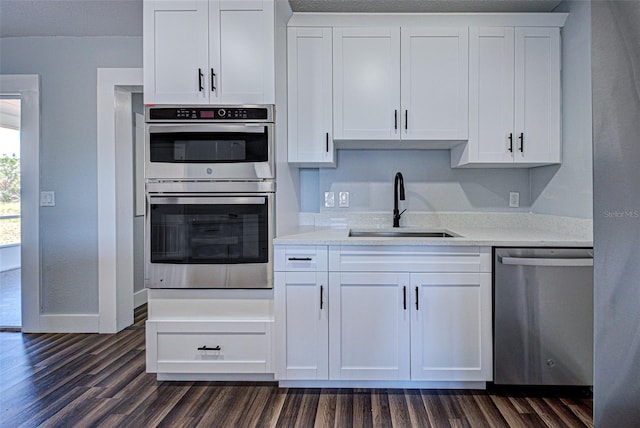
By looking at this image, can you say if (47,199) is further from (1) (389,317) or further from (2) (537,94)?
(2) (537,94)

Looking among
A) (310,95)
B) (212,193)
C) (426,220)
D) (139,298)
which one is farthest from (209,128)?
(139,298)

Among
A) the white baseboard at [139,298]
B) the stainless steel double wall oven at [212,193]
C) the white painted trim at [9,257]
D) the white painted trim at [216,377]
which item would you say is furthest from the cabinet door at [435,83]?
the white painted trim at [9,257]

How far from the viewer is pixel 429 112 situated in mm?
2570

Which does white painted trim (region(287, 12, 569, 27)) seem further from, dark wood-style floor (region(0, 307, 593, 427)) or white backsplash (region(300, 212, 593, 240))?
dark wood-style floor (region(0, 307, 593, 427))

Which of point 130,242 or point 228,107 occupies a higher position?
point 228,107

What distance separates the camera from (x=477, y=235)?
242cm

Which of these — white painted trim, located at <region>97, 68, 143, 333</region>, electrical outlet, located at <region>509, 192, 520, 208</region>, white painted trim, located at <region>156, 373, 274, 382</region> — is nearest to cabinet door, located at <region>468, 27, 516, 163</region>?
electrical outlet, located at <region>509, 192, 520, 208</region>

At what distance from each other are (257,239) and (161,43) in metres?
1.23

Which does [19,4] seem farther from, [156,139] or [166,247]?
[166,247]

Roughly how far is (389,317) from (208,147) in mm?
1381

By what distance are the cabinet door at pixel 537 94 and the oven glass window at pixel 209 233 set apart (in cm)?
172

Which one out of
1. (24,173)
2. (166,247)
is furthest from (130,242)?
(166,247)

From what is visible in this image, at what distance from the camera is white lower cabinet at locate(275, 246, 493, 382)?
2201 mm

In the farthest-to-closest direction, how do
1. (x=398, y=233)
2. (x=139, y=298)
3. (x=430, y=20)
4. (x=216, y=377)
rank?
(x=139, y=298), (x=398, y=233), (x=430, y=20), (x=216, y=377)
